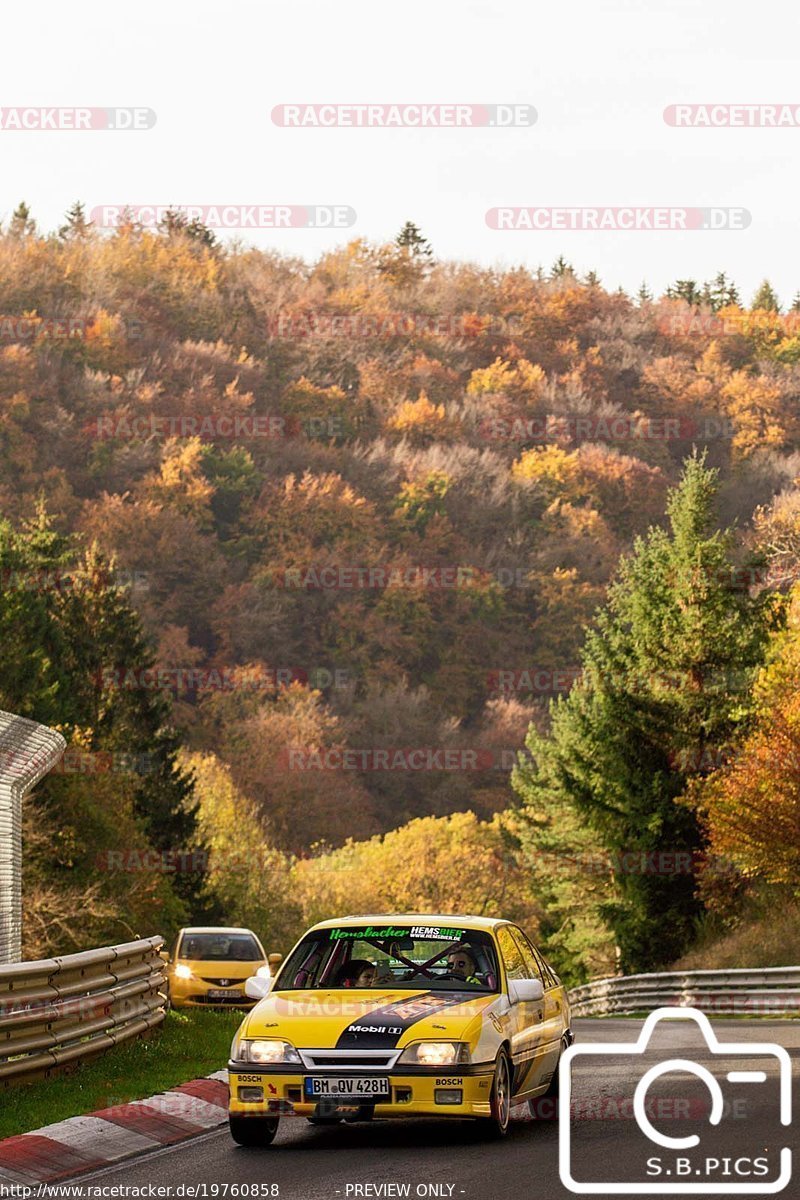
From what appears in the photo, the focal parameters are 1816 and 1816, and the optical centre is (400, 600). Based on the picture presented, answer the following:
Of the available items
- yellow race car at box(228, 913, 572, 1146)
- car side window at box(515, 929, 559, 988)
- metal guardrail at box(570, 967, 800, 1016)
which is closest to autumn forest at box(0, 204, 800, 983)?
metal guardrail at box(570, 967, 800, 1016)

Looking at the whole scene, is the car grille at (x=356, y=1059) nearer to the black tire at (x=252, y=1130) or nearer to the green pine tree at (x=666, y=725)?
the black tire at (x=252, y=1130)

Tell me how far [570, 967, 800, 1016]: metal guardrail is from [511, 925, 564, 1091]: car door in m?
15.1

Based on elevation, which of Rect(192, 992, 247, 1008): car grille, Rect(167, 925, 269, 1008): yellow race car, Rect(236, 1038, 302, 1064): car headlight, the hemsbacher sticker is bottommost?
Rect(192, 992, 247, 1008): car grille

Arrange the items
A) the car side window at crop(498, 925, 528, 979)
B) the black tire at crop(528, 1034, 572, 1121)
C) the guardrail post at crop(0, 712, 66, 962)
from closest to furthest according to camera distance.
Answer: the car side window at crop(498, 925, 528, 979), the black tire at crop(528, 1034, 572, 1121), the guardrail post at crop(0, 712, 66, 962)

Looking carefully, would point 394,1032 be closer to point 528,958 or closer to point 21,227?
point 528,958

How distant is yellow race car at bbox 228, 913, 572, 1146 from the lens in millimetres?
10719

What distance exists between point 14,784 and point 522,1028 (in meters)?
7.80

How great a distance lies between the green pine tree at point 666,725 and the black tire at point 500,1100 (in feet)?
127

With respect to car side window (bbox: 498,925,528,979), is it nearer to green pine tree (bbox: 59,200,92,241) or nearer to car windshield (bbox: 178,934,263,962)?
car windshield (bbox: 178,934,263,962)

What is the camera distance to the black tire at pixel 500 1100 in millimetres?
11039

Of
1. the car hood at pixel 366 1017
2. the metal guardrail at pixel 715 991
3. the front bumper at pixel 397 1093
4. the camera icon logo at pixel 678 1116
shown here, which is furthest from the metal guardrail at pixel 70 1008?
the metal guardrail at pixel 715 991

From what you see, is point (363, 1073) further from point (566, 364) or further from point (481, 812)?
point (566, 364)

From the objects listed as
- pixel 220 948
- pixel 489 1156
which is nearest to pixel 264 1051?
pixel 489 1156

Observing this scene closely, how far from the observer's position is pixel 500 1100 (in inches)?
441
